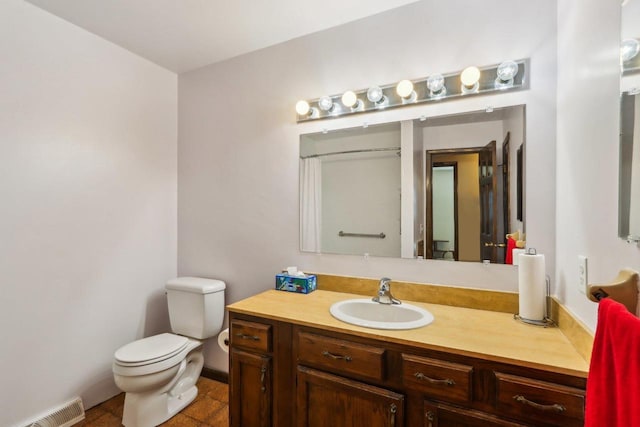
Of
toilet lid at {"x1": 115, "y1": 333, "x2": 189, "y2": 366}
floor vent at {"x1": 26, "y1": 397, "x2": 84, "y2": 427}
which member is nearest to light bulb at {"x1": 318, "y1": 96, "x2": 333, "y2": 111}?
toilet lid at {"x1": 115, "y1": 333, "x2": 189, "y2": 366}

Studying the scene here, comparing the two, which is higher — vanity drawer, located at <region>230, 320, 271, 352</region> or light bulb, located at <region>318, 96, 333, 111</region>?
light bulb, located at <region>318, 96, 333, 111</region>

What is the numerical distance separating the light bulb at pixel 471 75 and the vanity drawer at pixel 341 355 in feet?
4.43

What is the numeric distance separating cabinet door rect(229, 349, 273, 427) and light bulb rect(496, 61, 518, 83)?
1809 mm

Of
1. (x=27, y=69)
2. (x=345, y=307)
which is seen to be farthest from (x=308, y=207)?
(x=27, y=69)

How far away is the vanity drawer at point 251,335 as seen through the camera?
4.73 ft

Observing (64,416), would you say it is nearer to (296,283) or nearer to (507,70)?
(296,283)

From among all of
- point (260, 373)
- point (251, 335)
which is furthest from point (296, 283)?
point (260, 373)

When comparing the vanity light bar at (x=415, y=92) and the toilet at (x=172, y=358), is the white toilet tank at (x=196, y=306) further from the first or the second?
the vanity light bar at (x=415, y=92)

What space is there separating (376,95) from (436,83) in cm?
33

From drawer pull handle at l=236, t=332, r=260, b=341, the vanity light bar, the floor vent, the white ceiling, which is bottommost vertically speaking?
the floor vent

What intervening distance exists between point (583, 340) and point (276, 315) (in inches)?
47.1

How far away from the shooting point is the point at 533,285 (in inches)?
49.5

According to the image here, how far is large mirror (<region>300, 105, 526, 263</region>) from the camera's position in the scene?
146cm

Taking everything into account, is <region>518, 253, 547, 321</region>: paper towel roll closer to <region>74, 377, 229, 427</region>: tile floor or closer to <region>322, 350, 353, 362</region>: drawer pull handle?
<region>322, 350, 353, 362</region>: drawer pull handle
